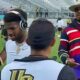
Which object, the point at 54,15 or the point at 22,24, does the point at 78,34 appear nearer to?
the point at 22,24

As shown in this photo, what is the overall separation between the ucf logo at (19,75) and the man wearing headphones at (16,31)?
1.13 meters

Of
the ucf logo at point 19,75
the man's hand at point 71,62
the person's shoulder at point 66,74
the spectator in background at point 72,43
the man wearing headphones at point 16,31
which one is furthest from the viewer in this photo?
the spectator in background at point 72,43

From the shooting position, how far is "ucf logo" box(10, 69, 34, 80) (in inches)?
110

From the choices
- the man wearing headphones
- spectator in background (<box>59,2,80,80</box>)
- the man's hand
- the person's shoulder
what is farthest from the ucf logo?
spectator in background (<box>59,2,80,80</box>)

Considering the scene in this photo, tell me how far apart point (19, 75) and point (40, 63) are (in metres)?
0.19

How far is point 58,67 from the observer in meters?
2.76

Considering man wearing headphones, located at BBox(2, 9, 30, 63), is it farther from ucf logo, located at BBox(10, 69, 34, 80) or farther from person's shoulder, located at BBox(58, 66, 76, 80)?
person's shoulder, located at BBox(58, 66, 76, 80)

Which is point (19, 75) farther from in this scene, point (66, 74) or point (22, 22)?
point (22, 22)

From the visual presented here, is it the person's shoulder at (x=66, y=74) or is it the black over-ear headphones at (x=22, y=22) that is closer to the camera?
the person's shoulder at (x=66, y=74)

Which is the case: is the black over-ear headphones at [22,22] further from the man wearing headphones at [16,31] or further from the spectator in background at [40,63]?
the spectator in background at [40,63]

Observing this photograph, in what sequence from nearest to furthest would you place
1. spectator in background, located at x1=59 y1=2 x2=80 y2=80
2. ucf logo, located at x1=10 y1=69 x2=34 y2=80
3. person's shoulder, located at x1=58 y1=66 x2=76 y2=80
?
person's shoulder, located at x1=58 y1=66 x2=76 y2=80, ucf logo, located at x1=10 y1=69 x2=34 y2=80, spectator in background, located at x1=59 y1=2 x2=80 y2=80

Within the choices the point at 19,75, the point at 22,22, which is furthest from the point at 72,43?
the point at 19,75

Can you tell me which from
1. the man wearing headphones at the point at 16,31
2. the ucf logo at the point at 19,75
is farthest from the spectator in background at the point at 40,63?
the man wearing headphones at the point at 16,31

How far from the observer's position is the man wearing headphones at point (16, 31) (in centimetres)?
407
